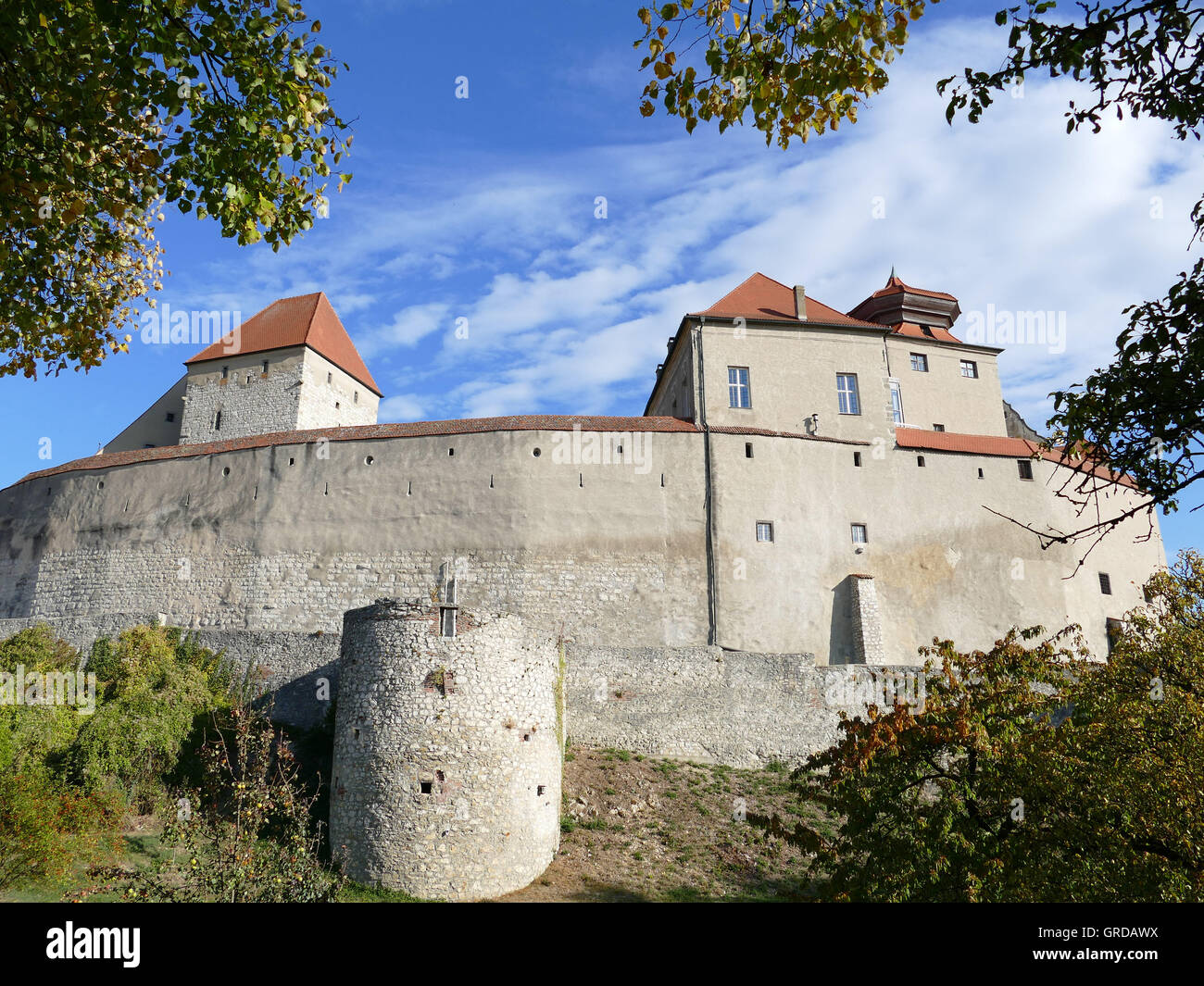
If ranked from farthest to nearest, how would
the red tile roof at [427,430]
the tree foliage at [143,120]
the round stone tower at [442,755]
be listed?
the red tile roof at [427,430] < the round stone tower at [442,755] < the tree foliage at [143,120]

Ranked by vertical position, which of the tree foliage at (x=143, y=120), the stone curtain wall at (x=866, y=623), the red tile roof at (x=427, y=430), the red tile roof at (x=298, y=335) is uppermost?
the red tile roof at (x=298, y=335)

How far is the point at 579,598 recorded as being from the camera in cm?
2777

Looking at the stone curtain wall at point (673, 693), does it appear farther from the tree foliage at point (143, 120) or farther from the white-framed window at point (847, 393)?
the tree foliage at point (143, 120)

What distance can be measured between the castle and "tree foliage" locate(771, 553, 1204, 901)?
10.6m

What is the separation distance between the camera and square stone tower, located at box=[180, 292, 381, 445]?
3750cm

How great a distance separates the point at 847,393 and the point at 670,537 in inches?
350

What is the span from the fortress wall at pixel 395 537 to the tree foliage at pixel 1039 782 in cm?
1454

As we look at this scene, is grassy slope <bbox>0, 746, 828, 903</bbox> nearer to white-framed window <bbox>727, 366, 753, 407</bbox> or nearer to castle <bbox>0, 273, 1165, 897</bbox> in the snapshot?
castle <bbox>0, 273, 1165, 897</bbox>

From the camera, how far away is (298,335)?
38.6 meters

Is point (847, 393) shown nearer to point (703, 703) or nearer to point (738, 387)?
point (738, 387)

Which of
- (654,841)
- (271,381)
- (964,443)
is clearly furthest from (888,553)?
(271,381)

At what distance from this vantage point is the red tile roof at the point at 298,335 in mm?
38844

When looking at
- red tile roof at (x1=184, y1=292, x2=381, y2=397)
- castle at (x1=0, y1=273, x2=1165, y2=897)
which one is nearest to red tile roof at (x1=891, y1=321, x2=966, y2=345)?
castle at (x1=0, y1=273, x2=1165, y2=897)

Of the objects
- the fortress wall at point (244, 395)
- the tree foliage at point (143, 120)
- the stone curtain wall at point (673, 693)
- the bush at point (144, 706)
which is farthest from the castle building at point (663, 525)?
the tree foliage at point (143, 120)
